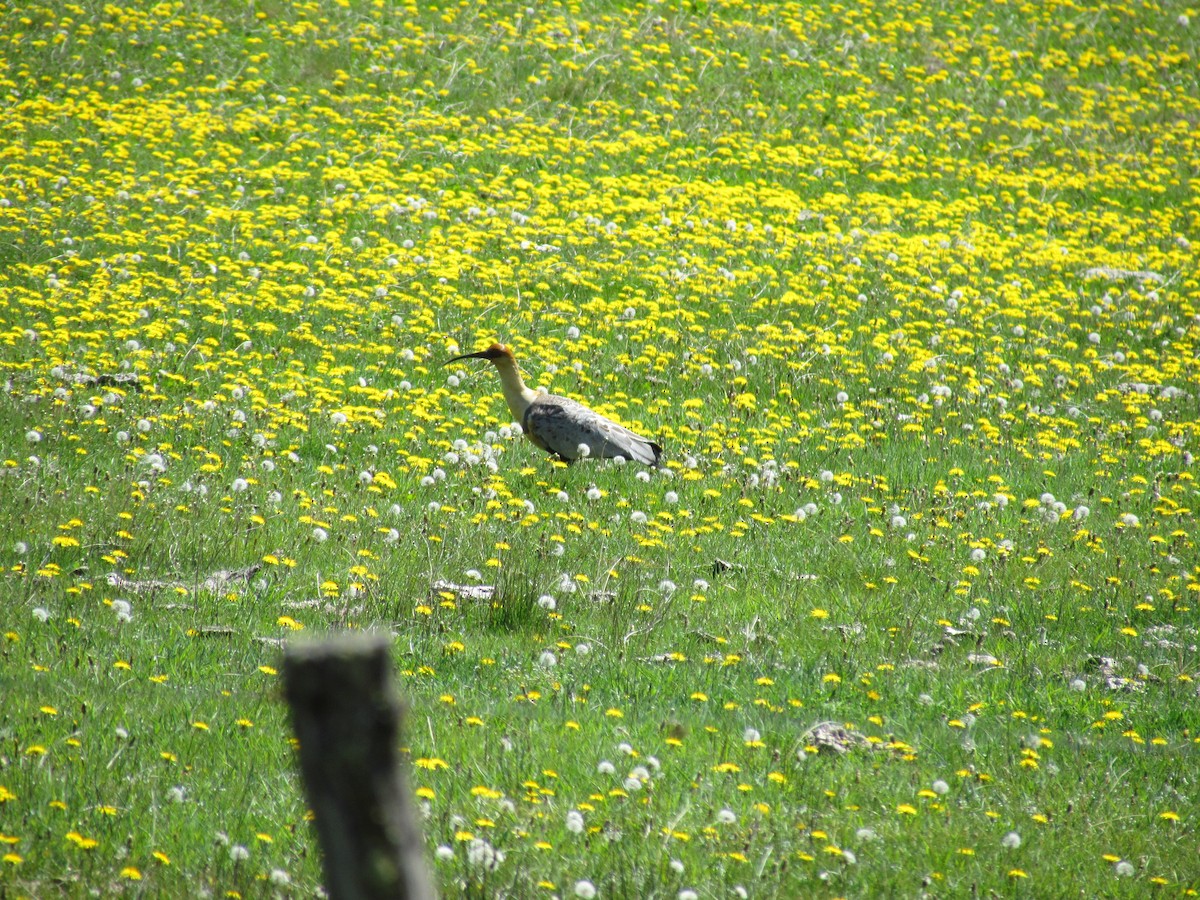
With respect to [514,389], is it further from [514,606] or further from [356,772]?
Result: [356,772]

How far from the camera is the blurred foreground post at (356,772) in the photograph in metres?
2.24

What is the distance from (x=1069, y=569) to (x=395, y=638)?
540 cm

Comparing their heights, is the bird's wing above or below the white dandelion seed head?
below

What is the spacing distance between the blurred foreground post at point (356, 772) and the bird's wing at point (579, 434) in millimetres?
8877

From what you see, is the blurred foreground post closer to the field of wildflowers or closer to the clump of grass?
the field of wildflowers

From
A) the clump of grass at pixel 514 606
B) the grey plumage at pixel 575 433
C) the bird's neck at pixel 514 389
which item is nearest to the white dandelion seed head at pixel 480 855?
the clump of grass at pixel 514 606

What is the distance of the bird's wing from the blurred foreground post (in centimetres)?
888

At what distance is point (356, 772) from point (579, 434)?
8927 mm

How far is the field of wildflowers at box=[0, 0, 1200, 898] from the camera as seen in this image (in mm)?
5539

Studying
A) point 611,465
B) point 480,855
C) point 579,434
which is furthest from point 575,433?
point 480,855

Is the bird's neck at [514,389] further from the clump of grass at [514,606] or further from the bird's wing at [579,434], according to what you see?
the clump of grass at [514,606]

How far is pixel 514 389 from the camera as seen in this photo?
466 inches

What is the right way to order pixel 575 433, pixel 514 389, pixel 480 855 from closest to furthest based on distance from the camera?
pixel 480 855, pixel 575 433, pixel 514 389

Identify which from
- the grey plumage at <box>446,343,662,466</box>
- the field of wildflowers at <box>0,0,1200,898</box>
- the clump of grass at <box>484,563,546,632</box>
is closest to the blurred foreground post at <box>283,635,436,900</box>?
the field of wildflowers at <box>0,0,1200,898</box>
